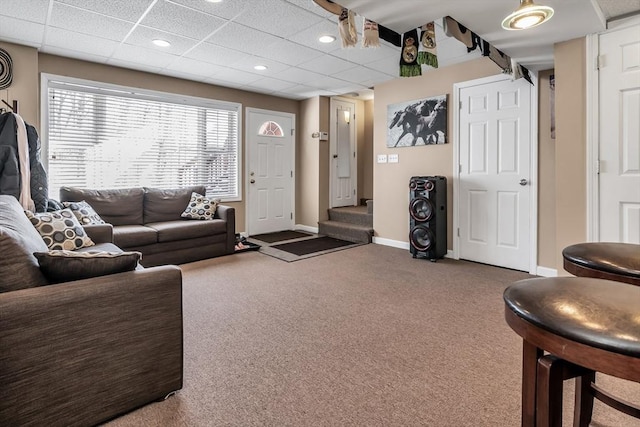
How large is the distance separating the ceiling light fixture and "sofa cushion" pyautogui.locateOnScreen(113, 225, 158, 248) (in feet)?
12.6

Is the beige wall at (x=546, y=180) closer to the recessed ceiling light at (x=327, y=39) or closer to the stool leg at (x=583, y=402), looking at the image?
the recessed ceiling light at (x=327, y=39)

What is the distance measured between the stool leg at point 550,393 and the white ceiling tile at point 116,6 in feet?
11.5

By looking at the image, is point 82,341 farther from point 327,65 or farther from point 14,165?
point 327,65

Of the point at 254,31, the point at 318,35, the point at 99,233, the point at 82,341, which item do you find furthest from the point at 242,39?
the point at 82,341

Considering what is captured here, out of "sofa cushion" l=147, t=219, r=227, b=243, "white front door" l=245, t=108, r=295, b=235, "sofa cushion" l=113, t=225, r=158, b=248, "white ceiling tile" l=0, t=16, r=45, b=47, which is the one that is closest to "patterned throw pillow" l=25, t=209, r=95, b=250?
"sofa cushion" l=113, t=225, r=158, b=248

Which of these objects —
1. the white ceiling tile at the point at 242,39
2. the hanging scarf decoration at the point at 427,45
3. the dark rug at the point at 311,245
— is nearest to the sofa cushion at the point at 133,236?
the dark rug at the point at 311,245

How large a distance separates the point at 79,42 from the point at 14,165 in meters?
1.51

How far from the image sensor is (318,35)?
3457 millimetres

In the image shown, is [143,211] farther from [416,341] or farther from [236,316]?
[416,341]

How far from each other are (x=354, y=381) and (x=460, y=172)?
3.33 meters

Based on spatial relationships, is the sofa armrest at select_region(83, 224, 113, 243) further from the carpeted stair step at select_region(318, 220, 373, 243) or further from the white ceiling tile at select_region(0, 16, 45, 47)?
the carpeted stair step at select_region(318, 220, 373, 243)

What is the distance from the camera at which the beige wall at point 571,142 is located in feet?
9.67

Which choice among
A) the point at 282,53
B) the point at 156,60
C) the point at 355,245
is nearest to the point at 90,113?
the point at 156,60

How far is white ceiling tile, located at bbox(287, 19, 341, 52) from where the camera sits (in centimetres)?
324
